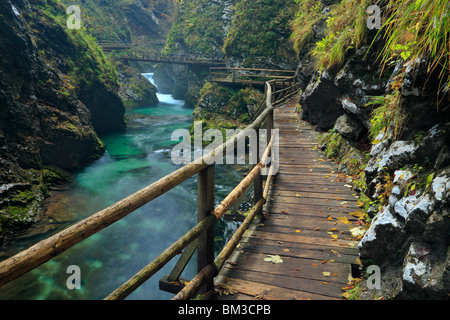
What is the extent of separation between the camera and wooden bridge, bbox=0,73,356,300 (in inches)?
74.4

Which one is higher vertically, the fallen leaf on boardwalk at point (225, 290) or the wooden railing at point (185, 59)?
the wooden railing at point (185, 59)

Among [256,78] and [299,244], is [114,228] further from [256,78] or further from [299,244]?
[256,78]

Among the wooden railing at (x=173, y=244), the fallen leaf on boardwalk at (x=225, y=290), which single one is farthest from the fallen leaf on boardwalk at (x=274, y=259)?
the fallen leaf on boardwalk at (x=225, y=290)

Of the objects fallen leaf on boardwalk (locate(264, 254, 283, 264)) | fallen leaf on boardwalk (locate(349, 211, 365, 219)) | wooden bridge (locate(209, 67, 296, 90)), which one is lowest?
fallen leaf on boardwalk (locate(264, 254, 283, 264))

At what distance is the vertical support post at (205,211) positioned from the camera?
283 cm

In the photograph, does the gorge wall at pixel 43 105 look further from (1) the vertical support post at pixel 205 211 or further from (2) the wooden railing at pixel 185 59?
(2) the wooden railing at pixel 185 59

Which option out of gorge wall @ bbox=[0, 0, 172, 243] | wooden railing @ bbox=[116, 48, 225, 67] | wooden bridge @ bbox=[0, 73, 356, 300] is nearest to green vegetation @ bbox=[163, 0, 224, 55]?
wooden railing @ bbox=[116, 48, 225, 67]

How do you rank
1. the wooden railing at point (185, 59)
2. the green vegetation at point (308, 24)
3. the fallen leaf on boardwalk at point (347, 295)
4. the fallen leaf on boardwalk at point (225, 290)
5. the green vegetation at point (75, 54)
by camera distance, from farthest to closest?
the wooden railing at point (185, 59) < the green vegetation at point (75, 54) < the green vegetation at point (308, 24) < the fallen leaf on boardwalk at point (225, 290) < the fallen leaf on boardwalk at point (347, 295)

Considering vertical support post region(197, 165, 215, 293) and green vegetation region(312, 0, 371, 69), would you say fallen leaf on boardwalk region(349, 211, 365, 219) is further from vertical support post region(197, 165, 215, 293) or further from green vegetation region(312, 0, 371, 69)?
green vegetation region(312, 0, 371, 69)

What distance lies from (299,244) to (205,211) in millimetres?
1743

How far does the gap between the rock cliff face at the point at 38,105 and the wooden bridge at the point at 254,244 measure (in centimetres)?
733

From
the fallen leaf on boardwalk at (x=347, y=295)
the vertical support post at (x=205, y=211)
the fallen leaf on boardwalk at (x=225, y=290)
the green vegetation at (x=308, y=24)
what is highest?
the green vegetation at (x=308, y=24)

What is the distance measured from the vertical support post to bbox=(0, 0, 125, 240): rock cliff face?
7.49 meters
